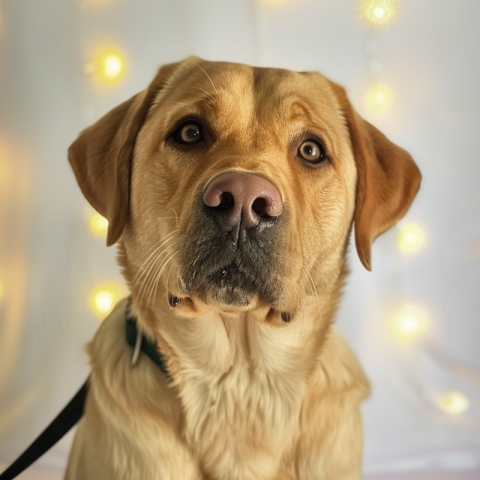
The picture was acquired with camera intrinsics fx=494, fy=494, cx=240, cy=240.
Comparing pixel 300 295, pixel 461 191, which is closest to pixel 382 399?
pixel 461 191

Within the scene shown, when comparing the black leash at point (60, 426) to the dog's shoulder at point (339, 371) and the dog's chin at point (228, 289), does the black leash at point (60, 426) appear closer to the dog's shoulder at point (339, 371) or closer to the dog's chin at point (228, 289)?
the dog's chin at point (228, 289)

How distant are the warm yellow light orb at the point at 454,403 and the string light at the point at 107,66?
266 cm

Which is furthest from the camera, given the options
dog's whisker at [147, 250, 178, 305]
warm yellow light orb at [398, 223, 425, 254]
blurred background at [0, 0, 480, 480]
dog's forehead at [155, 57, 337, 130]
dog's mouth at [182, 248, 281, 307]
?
warm yellow light orb at [398, 223, 425, 254]

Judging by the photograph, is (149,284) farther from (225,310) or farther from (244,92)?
(244,92)

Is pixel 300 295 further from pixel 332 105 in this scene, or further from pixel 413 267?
pixel 413 267

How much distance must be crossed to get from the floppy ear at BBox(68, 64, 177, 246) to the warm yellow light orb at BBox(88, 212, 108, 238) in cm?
72

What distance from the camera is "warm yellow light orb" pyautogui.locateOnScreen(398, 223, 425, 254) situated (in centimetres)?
290

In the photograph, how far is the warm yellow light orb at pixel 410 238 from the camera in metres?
2.90

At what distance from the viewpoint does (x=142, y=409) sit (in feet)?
6.07

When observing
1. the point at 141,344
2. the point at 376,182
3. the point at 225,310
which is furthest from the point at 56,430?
the point at 376,182

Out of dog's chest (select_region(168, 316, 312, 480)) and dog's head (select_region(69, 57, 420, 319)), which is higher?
dog's head (select_region(69, 57, 420, 319))

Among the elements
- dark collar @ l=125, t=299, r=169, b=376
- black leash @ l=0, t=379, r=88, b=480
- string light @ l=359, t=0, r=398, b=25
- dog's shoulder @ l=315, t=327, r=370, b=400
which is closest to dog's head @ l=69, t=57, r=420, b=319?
dark collar @ l=125, t=299, r=169, b=376

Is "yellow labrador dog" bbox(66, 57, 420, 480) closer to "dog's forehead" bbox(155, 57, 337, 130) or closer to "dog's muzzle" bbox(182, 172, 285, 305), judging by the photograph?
"dog's forehead" bbox(155, 57, 337, 130)

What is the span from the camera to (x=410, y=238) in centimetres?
291
